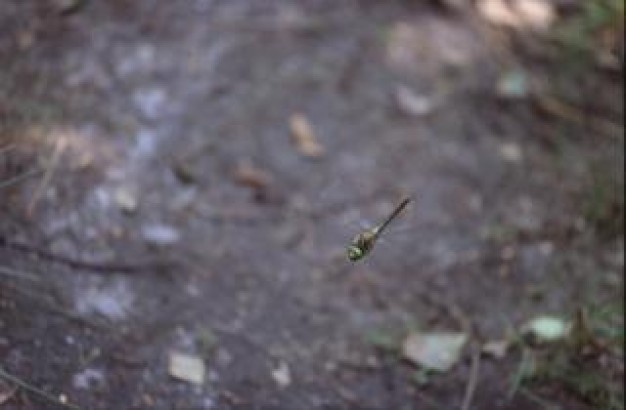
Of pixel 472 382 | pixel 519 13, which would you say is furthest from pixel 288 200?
pixel 519 13

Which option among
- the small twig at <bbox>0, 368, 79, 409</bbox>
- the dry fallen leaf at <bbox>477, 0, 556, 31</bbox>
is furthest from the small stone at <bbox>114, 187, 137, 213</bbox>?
the dry fallen leaf at <bbox>477, 0, 556, 31</bbox>

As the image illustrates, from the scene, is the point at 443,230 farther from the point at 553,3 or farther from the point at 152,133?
the point at 553,3

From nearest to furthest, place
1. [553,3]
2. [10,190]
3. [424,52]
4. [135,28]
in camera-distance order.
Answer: [10,190] → [135,28] → [424,52] → [553,3]

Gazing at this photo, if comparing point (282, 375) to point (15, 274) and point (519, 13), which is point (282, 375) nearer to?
point (15, 274)

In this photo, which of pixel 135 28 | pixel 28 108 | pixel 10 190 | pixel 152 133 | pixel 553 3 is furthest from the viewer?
pixel 553 3

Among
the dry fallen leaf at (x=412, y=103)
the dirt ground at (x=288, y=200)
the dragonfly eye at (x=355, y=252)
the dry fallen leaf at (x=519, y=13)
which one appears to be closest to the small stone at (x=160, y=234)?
the dirt ground at (x=288, y=200)

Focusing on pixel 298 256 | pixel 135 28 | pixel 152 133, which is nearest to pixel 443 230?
pixel 298 256

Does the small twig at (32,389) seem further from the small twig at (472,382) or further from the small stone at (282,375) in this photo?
the small twig at (472,382)

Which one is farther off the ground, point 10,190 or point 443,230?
point 10,190
